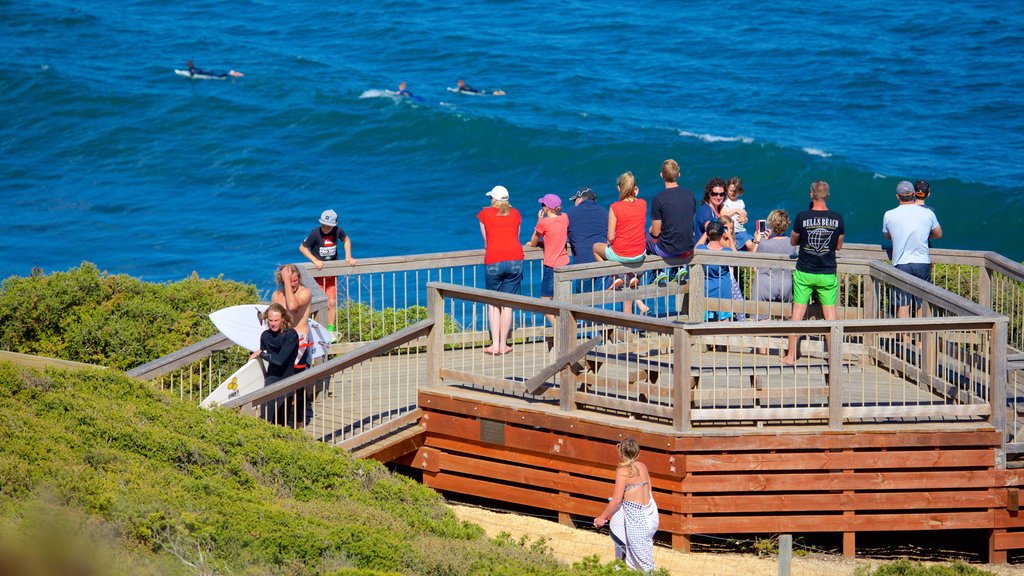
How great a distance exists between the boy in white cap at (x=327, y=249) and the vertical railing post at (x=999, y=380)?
7.06m

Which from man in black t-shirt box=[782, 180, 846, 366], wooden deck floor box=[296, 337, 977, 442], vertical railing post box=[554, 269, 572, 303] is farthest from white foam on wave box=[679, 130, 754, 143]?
vertical railing post box=[554, 269, 572, 303]

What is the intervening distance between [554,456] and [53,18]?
62.4 meters

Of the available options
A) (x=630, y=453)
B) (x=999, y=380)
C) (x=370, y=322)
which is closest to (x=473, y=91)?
(x=370, y=322)

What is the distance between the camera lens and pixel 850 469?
11906 mm

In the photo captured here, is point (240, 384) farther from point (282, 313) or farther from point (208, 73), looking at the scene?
point (208, 73)

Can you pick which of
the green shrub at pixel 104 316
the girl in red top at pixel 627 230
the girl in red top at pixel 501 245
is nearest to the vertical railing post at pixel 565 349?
the girl in red top at pixel 501 245

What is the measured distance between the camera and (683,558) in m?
12.0

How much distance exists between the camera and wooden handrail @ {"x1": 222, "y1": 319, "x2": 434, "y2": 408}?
39.1 feet

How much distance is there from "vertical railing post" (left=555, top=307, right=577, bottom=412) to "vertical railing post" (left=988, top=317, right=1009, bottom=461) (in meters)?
3.85

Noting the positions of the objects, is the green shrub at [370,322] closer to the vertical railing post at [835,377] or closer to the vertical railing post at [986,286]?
the vertical railing post at [835,377]

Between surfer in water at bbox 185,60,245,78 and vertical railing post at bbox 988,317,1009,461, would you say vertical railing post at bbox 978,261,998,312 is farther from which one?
surfer in water at bbox 185,60,245,78

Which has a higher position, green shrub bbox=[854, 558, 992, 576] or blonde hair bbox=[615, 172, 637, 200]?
blonde hair bbox=[615, 172, 637, 200]

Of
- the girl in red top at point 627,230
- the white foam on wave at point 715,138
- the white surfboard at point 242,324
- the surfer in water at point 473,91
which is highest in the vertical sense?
the surfer in water at point 473,91

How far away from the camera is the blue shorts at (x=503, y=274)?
1436 centimetres
